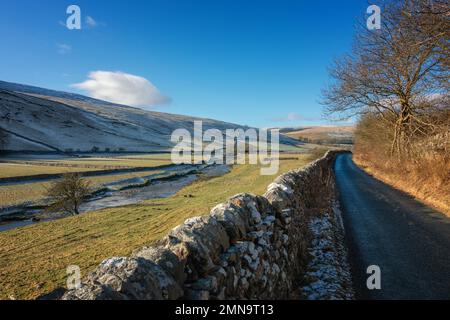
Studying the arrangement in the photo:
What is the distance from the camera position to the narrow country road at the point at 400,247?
20.1 feet

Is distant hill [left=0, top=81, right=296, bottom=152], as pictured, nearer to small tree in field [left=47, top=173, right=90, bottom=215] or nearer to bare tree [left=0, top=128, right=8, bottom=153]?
bare tree [left=0, top=128, right=8, bottom=153]

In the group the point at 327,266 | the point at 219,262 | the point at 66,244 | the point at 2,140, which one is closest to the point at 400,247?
the point at 327,266

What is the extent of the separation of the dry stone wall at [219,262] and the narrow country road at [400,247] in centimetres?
184

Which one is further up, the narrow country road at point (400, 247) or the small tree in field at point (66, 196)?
the narrow country road at point (400, 247)

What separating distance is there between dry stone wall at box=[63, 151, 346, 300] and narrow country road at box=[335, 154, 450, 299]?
184 cm

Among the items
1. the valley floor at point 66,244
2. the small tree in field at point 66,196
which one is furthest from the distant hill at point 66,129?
the valley floor at point 66,244

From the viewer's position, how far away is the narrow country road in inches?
241

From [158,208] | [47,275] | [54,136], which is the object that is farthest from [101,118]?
[47,275]

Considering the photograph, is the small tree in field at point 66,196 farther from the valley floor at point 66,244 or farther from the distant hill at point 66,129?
the distant hill at point 66,129

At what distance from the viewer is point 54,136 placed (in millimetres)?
107125

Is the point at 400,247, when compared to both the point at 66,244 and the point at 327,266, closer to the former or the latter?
the point at 327,266


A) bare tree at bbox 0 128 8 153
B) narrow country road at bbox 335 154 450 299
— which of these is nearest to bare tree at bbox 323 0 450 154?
narrow country road at bbox 335 154 450 299
